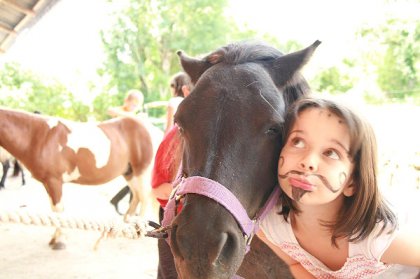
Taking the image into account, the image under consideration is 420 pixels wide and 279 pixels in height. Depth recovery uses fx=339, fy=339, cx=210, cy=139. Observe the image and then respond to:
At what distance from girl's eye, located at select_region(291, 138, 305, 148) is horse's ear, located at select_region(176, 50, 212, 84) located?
56 centimetres

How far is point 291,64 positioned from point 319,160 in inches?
18.2

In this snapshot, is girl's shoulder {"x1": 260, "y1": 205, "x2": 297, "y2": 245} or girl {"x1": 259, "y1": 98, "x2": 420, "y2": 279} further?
girl's shoulder {"x1": 260, "y1": 205, "x2": 297, "y2": 245}

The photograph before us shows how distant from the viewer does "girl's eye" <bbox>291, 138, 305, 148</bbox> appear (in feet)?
3.60

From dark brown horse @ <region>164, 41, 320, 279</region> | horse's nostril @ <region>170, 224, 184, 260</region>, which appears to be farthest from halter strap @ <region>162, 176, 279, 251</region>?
horse's nostril @ <region>170, 224, 184, 260</region>

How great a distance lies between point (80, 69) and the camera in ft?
55.8

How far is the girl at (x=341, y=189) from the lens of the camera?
3.49 feet

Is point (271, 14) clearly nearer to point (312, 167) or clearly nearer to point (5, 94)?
point (5, 94)

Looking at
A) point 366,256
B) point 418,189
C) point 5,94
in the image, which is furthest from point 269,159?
point 5,94

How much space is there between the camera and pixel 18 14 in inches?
262

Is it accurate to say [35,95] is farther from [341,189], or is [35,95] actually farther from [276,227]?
[341,189]

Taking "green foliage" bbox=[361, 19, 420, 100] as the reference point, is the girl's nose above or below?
below

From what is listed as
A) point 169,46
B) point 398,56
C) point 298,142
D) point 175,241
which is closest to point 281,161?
point 298,142

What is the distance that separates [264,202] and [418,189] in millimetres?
2338

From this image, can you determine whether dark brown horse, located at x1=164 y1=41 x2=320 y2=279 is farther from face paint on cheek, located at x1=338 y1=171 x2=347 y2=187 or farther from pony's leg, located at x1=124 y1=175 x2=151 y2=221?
pony's leg, located at x1=124 y1=175 x2=151 y2=221
